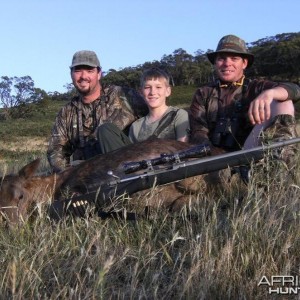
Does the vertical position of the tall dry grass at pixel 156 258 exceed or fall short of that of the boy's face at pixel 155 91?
it falls short

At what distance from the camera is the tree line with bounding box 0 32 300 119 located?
5897 centimetres

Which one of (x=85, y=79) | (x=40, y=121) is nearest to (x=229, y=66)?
(x=85, y=79)

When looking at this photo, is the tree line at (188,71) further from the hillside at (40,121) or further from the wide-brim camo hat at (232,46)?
the wide-brim camo hat at (232,46)

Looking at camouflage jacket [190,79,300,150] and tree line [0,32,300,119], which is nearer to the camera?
camouflage jacket [190,79,300,150]

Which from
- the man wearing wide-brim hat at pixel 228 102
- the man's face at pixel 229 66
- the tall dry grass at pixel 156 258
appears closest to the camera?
the tall dry grass at pixel 156 258

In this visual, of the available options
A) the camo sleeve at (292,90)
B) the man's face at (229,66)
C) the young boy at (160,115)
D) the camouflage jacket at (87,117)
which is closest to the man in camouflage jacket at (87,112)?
the camouflage jacket at (87,117)

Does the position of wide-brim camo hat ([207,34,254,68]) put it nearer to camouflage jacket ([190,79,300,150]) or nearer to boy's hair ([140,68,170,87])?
camouflage jacket ([190,79,300,150])

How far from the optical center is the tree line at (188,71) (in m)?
59.0

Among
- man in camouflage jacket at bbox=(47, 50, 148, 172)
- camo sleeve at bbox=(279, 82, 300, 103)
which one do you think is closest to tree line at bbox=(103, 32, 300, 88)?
man in camouflage jacket at bbox=(47, 50, 148, 172)

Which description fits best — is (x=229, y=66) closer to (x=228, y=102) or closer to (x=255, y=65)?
(x=228, y=102)

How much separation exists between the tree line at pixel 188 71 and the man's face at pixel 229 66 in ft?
160

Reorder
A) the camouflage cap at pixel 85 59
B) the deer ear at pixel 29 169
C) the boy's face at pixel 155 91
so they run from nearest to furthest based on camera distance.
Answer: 1. the deer ear at pixel 29 169
2. the boy's face at pixel 155 91
3. the camouflage cap at pixel 85 59

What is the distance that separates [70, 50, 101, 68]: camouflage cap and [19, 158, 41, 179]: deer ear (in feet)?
8.66

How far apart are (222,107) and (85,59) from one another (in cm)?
247
